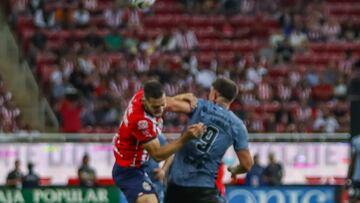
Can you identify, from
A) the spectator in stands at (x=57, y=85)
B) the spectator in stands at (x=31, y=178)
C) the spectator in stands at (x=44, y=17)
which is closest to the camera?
the spectator in stands at (x=31, y=178)

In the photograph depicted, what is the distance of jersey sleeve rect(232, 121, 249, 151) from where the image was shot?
12.6m

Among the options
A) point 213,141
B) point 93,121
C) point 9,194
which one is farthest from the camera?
point 93,121

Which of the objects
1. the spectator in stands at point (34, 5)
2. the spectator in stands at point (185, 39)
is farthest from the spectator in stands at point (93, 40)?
the spectator in stands at point (185, 39)

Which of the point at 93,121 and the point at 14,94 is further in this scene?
the point at 14,94

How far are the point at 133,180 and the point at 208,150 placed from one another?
1.33 m

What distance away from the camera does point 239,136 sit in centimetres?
1260

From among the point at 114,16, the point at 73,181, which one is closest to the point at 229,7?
the point at 114,16

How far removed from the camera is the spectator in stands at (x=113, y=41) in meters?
29.6

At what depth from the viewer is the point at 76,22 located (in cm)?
3000

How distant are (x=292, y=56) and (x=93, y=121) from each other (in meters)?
5.46

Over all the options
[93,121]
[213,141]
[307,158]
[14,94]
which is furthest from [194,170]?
[14,94]

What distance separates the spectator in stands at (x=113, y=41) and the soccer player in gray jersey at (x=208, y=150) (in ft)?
55.8

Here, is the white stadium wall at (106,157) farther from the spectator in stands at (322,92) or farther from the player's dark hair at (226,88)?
the player's dark hair at (226,88)

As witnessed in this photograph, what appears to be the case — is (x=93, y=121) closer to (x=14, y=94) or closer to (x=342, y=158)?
(x=14, y=94)
